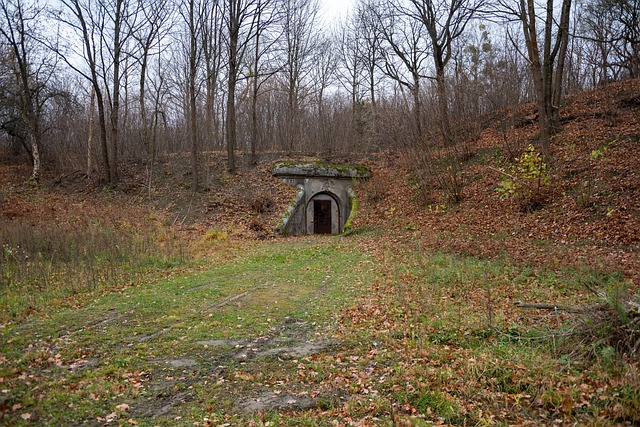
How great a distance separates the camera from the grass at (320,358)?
3.90 m

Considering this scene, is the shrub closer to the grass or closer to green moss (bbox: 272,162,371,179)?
the grass

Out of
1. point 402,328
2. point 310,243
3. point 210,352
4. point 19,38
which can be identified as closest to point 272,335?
point 210,352

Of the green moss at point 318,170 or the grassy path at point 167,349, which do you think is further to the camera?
the green moss at point 318,170

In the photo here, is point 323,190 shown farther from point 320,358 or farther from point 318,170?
point 320,358

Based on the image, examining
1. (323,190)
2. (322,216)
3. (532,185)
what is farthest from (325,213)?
(532,185)

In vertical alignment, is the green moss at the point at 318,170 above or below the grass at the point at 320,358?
above

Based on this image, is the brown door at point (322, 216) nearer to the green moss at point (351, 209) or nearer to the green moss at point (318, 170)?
the green moss at point (351, 209)

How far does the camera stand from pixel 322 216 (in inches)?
926

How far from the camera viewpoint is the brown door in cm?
2333

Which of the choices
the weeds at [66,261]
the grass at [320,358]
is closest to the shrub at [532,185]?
the grass at [320,358]

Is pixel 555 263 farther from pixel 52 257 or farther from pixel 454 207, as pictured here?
pixel 52 257

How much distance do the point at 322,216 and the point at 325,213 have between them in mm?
A: 236

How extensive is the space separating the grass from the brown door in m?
14.0

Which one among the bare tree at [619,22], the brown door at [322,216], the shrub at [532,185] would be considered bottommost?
the brown door at [322,216]
